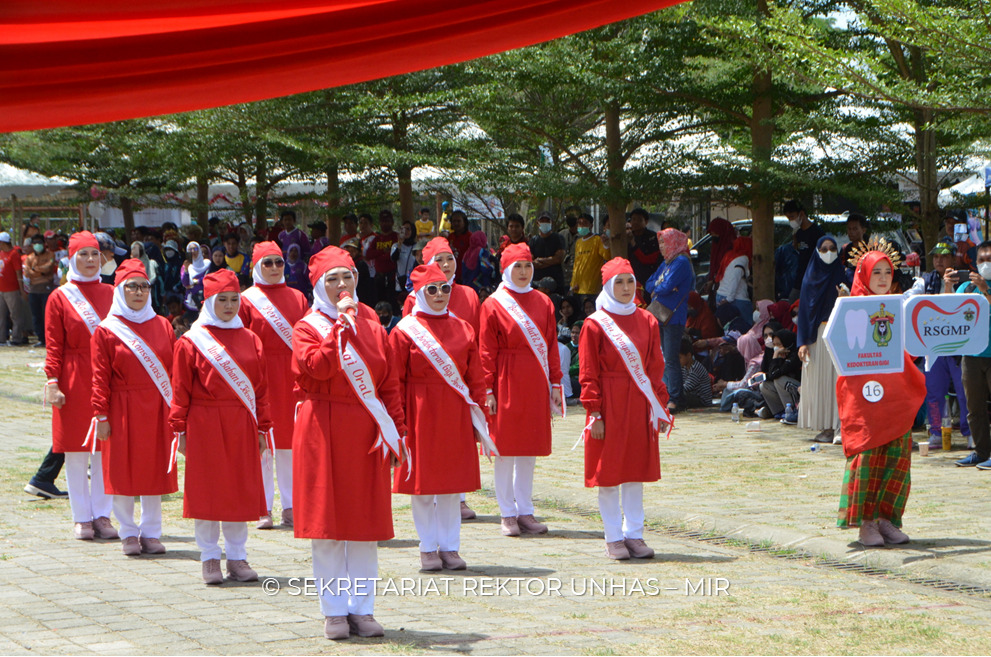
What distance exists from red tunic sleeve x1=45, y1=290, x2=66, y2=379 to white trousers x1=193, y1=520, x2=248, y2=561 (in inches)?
90.9

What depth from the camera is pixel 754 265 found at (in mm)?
15148

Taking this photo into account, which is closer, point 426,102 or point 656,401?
point 656,401

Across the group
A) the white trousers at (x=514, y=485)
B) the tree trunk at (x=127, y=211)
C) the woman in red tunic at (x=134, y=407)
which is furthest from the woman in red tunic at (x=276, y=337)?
the tree trunk at (x=127, y=211)

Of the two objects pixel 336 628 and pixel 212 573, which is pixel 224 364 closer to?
pixel 212 573

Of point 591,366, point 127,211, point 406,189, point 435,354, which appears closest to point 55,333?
point 435,354

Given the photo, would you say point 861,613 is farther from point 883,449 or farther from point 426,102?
point 426,102

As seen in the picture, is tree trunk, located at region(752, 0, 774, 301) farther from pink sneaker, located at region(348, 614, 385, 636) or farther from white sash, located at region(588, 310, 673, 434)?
pink sneaker, located at region(348, 614, 385, 636)

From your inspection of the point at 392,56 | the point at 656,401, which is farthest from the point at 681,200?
the point at 392,56

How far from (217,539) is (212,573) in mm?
214

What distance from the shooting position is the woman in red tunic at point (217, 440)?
6.74 meters

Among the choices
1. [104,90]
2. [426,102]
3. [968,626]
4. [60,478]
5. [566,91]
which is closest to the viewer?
[104,90]

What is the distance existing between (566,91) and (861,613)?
32.8ft

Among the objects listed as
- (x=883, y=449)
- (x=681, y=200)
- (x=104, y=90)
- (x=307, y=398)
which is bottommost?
(x=883, y=449)

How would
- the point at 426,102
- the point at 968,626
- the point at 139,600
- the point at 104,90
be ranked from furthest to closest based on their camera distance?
the point at 426,102 < the point at 139,600 < the point at 968,626 < the point at 104,90
